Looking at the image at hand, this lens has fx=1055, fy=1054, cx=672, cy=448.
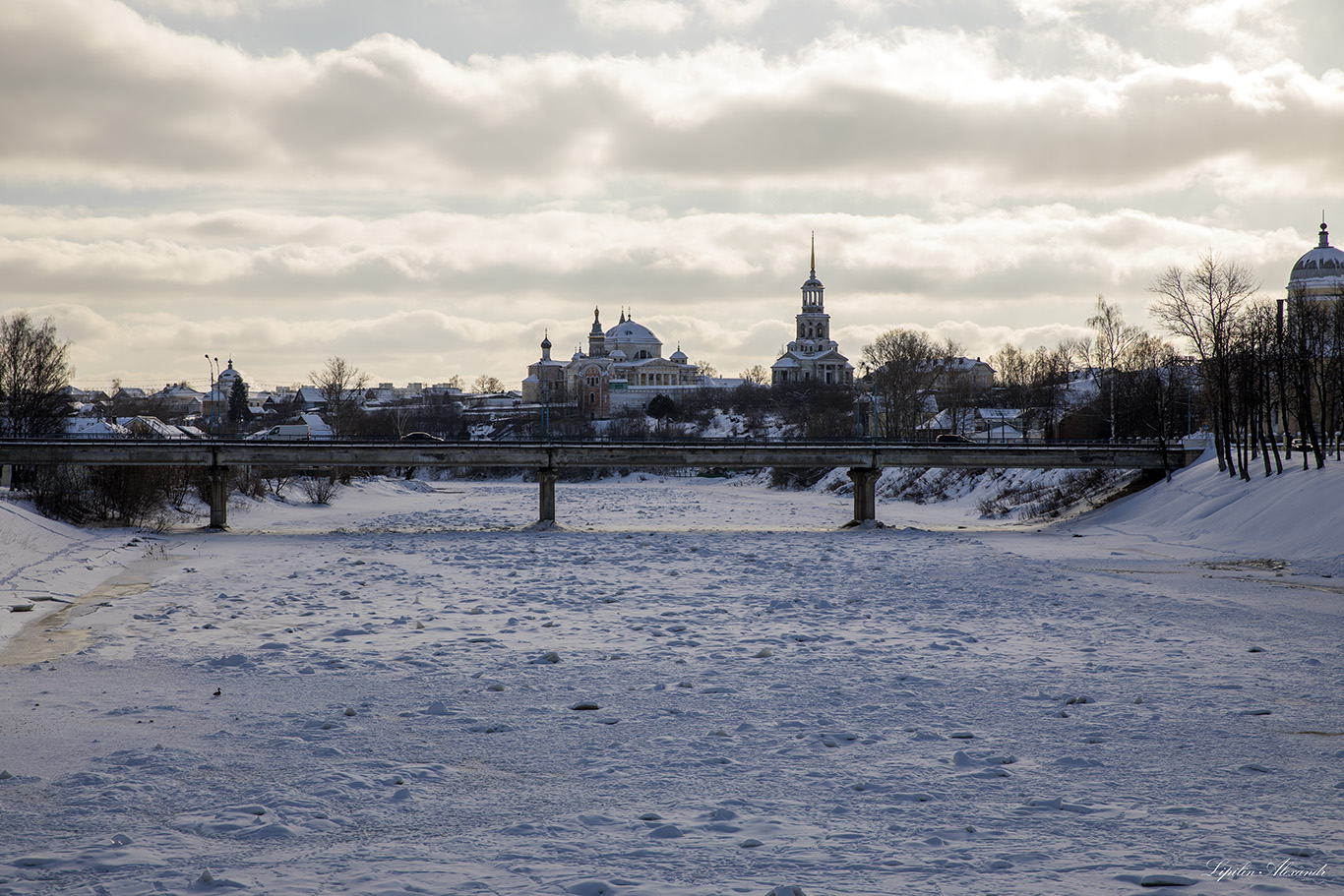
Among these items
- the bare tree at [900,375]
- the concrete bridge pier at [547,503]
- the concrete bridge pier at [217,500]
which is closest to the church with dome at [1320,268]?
the bare tree at [900,375]

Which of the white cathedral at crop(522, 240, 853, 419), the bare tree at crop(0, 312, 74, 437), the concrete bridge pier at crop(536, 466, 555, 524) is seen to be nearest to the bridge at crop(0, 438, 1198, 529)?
the concrete bridge pier at crop(536, 466, 555, 524)

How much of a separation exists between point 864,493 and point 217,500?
31581 millimetres

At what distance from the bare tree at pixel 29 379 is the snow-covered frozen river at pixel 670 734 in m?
41.7

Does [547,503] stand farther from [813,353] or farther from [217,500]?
[813,353]

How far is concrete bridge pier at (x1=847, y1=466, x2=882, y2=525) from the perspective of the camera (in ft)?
175

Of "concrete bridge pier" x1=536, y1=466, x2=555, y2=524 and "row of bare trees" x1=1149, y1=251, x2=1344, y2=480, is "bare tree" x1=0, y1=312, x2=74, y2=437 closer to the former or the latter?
"concrete bridge pier" x1=536, y1=466, x2=555, y2=524

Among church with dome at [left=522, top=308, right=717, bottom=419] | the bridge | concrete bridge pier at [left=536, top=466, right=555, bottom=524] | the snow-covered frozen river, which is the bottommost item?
the snow-covered frozen river

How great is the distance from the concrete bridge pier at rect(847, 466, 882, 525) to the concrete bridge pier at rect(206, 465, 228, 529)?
3073 cm

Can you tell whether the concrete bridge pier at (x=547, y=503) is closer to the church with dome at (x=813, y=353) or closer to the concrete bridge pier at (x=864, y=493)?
the concrete bridge pier at (x=864, y=493)

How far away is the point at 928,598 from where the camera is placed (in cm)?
2622

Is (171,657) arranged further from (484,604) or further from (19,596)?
(19,596)

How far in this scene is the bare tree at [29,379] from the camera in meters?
66.4

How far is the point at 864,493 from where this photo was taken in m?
53.6

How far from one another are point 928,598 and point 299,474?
69.6 metres
